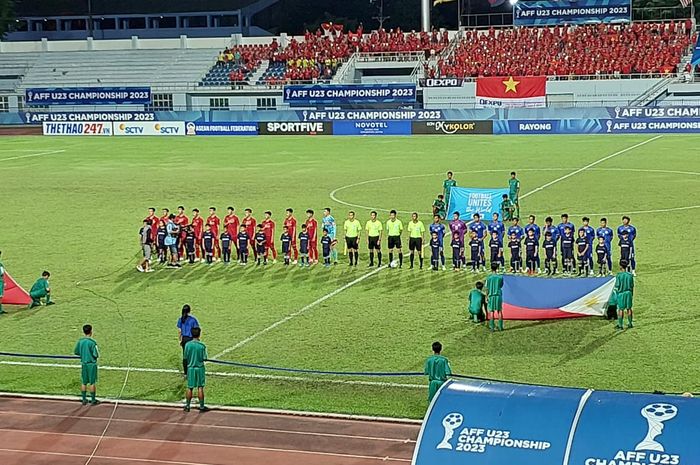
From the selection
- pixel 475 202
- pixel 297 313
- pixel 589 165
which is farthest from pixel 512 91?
pixel 297 313

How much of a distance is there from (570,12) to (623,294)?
47527 millimetres

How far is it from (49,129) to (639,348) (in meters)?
51.8

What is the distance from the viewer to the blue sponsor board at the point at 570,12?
60094 mm

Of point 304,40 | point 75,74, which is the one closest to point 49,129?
point 75,74

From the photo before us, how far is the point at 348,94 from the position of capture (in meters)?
59.8

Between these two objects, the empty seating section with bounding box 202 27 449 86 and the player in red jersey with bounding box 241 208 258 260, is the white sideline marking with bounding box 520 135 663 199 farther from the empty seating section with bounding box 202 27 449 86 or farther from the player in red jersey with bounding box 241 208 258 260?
the empty seating section with bounding box 202 27 449 86

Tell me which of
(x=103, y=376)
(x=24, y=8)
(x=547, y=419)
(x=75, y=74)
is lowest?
(x=103, y=376)

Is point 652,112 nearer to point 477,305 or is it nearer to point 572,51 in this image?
point 572,51

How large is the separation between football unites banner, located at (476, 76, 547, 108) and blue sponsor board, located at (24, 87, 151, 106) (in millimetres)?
20821

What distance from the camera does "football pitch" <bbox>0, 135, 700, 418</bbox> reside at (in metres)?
14.4

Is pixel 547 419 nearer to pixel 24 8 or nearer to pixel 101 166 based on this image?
pixel 101 166

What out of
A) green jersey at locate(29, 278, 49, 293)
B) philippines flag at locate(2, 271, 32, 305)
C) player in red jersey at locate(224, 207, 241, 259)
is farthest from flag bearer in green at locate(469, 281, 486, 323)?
philippines flag at locate(2, 271, 32, 305)

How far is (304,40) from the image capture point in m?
69.9

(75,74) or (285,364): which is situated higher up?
(75,74)
